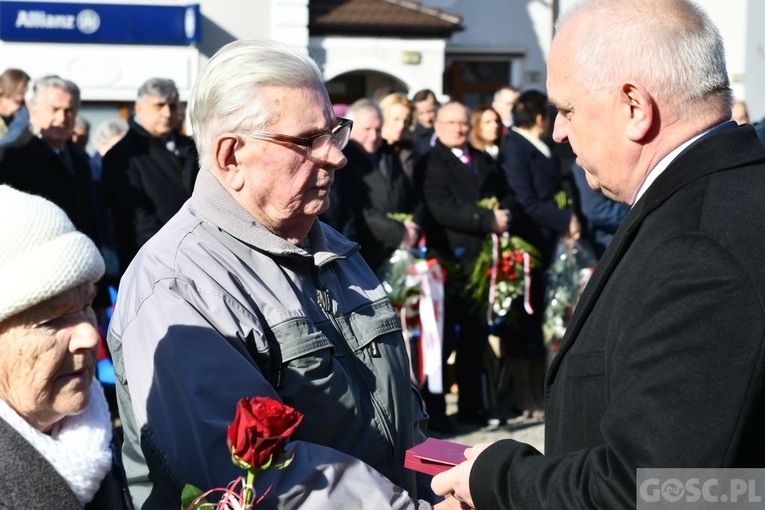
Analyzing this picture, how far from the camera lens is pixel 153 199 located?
21.9 feet

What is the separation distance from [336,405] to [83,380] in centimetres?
67

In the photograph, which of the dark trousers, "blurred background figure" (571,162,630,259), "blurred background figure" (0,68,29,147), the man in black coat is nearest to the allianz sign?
"blurred background figure" (0,68,29,147)

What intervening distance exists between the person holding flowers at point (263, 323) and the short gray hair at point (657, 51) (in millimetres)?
827

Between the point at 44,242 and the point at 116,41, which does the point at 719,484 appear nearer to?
the point at 44,242

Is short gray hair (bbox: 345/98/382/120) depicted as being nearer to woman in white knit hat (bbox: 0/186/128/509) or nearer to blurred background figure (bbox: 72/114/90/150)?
blurred background figure (bbox: 72/114/90/150)

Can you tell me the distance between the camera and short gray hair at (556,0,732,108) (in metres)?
2.15

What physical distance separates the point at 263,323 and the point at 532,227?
5451 millimetres

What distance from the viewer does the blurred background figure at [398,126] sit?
7.71 meters

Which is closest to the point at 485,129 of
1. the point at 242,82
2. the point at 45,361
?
the point at 242,82

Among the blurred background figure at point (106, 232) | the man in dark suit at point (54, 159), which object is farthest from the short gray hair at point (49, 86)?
the blurred background figure at point (106, 232)

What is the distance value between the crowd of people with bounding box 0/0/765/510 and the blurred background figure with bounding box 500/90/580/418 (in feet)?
15.7

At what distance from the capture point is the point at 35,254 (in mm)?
2078

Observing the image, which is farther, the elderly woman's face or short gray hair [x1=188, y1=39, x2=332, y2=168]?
short gray hair [x1=188, y1=39, x2=332, y2=168]

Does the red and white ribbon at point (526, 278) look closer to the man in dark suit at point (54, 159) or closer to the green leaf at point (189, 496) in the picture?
the man in dark suit at point (54, 159)
